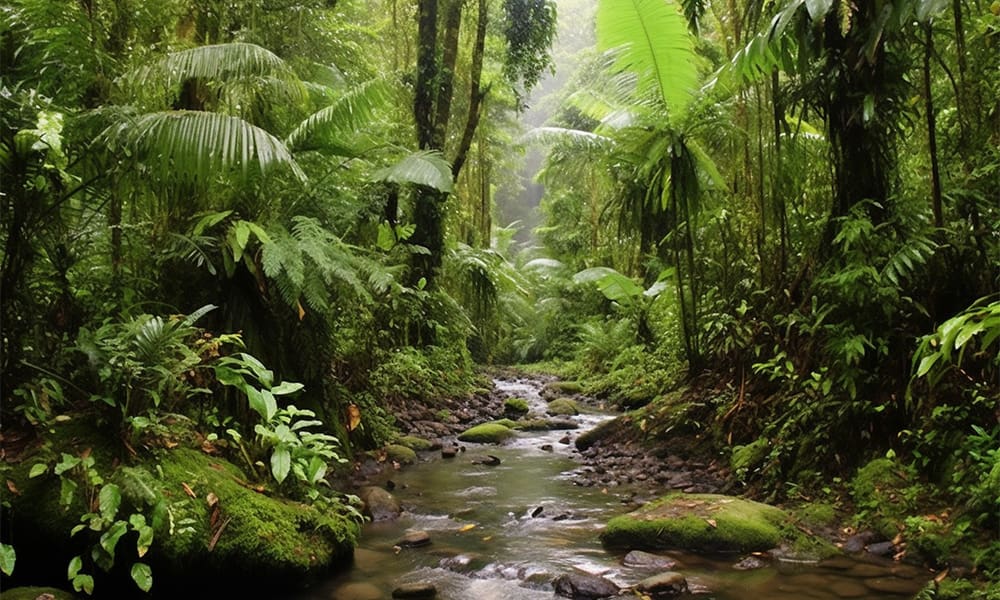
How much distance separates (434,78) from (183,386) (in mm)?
7684

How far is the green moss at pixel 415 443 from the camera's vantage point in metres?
6.42

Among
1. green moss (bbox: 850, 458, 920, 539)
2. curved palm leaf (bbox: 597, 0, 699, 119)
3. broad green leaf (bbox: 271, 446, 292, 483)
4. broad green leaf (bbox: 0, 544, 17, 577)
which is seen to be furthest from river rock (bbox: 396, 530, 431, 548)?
curved palm leaf (bbox: 597, 0, 699, 119)

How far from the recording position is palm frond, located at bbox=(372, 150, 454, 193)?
684 centimetres

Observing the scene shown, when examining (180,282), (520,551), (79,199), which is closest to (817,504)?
(520,551)

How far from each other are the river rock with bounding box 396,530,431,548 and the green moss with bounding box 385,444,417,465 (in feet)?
6.59

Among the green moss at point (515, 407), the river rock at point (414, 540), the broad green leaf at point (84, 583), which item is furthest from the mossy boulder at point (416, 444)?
the broad green leaf at point (84, 583)

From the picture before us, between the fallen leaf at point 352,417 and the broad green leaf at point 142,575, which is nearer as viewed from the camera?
the broad green leaf at point 142,575

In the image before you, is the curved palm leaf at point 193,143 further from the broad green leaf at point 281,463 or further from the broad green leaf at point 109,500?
the broad green leaf at point 109,500

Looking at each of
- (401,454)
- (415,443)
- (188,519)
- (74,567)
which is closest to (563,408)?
(415,443)

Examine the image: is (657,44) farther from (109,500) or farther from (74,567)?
(74,567)

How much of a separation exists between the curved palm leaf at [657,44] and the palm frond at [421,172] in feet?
7.15

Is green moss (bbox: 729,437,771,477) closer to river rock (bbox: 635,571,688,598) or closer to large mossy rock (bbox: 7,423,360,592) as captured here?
river rock (bbox: 635,571,688,598)

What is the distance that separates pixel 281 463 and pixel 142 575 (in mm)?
837

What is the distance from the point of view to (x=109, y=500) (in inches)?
103
